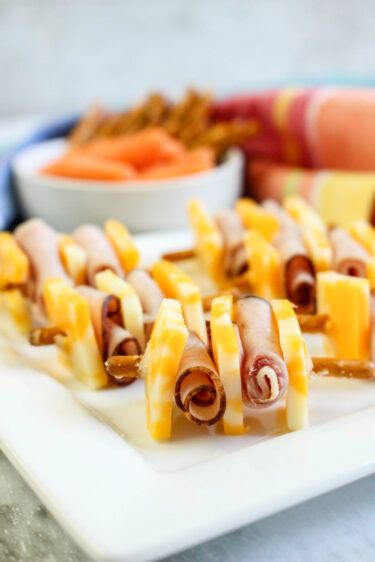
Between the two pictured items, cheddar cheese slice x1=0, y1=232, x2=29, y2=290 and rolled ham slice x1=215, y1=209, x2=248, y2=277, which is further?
rolled ham slice x1=215, y1=209, x2=248, y2=277

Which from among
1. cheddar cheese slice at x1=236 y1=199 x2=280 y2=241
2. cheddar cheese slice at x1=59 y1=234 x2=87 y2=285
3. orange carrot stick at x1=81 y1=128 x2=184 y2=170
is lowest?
orange carrot stick at x1=81 y1=128 x2=184 y2=170

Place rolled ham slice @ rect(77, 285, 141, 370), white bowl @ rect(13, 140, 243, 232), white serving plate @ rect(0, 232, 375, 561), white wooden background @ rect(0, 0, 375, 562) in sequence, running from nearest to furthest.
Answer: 1. white serving plate @ rect(0, 232, 375, 561)
2. rolled ham slice @ rect(77, 285, 141, 370)
3. white bowl @ rect(13, 140, 243, 232)
4. white wooden background @ rect(0, 0, 375, 562)

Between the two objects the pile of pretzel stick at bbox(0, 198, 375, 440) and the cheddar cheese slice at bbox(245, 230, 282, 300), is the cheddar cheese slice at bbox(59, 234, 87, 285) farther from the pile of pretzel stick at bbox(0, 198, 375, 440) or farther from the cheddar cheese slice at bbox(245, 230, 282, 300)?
the cheddar cheese slice at bbox(245, 230, 282, 300)

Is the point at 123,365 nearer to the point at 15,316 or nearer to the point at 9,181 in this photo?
the point at 15,316

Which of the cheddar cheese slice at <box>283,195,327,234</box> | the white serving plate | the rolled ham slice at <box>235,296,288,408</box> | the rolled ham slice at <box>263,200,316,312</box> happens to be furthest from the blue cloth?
the rolled ham slice at <box>235,296,288,408</box>

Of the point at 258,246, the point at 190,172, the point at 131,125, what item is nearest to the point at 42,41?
the point at 131,125

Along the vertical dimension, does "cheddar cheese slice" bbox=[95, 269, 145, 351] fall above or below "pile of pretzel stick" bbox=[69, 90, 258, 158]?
above

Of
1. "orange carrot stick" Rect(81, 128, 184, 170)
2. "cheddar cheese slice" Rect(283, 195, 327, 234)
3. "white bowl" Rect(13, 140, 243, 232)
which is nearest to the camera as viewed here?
"cheddar cheese slice" Rect(283, 195, 327, 234)

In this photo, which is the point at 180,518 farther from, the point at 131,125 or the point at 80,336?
the point at 131,125
